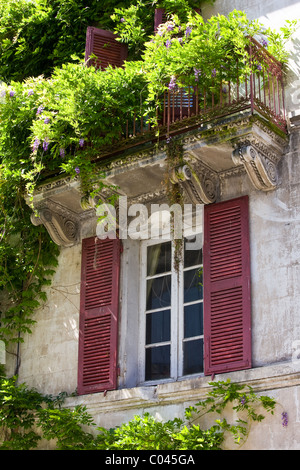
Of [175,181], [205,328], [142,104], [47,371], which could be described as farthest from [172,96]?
[47,371]

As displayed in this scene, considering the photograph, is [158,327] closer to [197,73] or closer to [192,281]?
[192,281]

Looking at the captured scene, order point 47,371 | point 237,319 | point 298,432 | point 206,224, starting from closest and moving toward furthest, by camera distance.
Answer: point 298,432 → point 237,319 → point 206,224 → point 47,371

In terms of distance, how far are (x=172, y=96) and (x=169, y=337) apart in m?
2.85

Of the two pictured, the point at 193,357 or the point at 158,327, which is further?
the point at 158,327

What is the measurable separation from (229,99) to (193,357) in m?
2.90

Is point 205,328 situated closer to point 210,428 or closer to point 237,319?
point 237,319

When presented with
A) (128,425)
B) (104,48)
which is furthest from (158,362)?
(104,48)

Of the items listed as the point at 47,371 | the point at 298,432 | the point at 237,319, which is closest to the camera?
the point at 298,432

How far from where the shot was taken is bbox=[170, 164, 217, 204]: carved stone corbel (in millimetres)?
10898

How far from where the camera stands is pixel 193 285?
11344 mm

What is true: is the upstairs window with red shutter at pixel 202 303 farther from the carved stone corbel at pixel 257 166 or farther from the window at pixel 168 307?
the carved stone corbel at pixel 257 166

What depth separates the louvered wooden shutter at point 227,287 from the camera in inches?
409

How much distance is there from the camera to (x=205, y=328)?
35.1 ft

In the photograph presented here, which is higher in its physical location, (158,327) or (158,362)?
(158,327)
